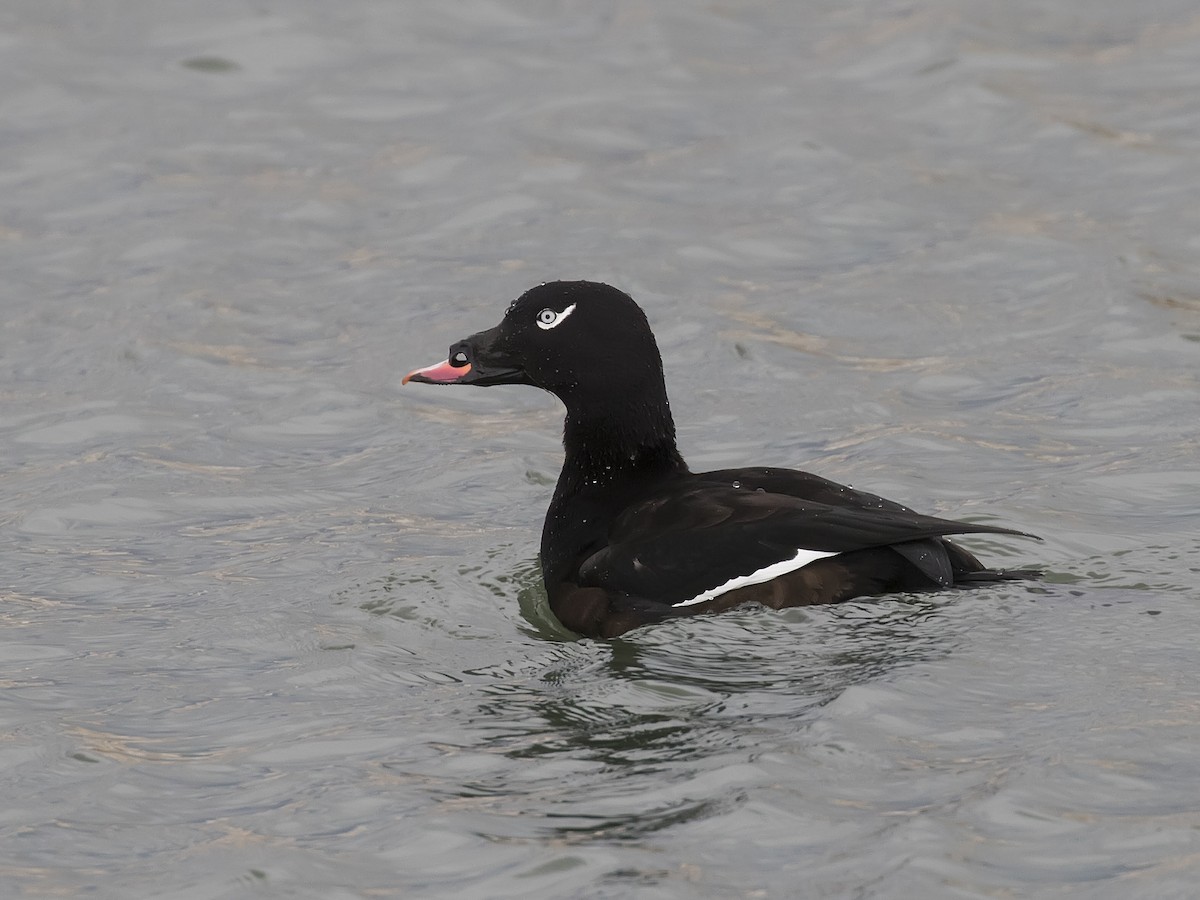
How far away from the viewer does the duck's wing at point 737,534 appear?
253 inches

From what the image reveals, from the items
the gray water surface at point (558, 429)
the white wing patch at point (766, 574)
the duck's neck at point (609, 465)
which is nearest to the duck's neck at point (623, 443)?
the duck's neck at point (609, 465)

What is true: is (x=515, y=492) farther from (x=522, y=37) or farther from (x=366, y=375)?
(x=522, y=37)

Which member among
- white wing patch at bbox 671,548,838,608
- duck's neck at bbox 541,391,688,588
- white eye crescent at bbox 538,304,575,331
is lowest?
white wing patch at bbox 671,548,838,608

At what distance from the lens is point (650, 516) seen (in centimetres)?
687

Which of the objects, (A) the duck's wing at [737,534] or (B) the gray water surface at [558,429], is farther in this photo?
(A) the duck's wing at [737,534]

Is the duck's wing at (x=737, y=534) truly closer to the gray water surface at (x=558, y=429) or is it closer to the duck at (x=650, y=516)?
the duck at (x=650, y=516)

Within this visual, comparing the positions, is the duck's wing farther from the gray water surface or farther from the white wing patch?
the gray water surface


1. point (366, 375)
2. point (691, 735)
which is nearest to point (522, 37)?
point (366, 375)

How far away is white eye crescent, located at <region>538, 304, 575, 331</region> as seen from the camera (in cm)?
732

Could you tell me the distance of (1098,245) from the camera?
11.2 meters

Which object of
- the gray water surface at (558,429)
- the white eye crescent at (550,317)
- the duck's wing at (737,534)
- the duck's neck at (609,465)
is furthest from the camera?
the white eye crescent at (550,317)

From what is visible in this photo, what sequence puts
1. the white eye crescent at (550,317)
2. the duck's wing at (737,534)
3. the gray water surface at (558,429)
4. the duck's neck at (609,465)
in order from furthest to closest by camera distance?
the white eye crescent at (550,317), the duck's neck at (609,465), the duck's wing at (737,534), the gray water surface at (558,429)

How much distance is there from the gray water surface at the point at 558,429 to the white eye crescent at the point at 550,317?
1.02m

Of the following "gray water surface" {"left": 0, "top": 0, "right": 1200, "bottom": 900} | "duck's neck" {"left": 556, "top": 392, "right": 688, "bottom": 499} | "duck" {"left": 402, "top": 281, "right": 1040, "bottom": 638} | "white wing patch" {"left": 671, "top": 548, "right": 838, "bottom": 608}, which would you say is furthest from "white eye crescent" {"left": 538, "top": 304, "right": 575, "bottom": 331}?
"white wing patch" {"left": 671, "top": 548, "right": 838, "bottom": 608}
